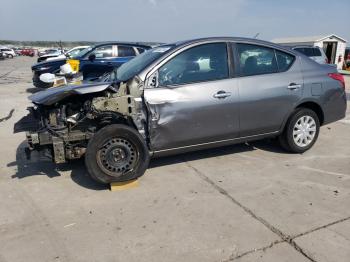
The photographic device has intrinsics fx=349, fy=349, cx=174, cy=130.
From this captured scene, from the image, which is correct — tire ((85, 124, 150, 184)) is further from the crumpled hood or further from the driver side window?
the driver side window

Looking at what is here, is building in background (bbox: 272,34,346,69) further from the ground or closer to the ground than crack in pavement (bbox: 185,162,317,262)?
further from the ground

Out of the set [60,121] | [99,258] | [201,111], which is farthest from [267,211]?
[60,121]

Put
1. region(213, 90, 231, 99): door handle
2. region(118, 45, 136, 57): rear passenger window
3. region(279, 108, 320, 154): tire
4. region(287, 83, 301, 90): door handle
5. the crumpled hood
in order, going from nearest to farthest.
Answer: the crumpled hood
region(213, 90, 231, 99): door handle
region(287, 83, 301, 90): door handle
region(279, 108, 320, 154): tire
region(118, 45, 136, 57): rear passenger window

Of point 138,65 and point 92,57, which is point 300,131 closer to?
point 138,65

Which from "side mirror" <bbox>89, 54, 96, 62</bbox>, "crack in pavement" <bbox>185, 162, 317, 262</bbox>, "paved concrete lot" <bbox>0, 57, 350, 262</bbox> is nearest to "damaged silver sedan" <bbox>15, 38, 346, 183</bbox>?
"paved concrete lot" <bbox>0, 57, 350, 262</bbox>

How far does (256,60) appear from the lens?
15.6 ft

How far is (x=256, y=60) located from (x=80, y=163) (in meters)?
2.83

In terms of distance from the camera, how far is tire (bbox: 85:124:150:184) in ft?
12.8

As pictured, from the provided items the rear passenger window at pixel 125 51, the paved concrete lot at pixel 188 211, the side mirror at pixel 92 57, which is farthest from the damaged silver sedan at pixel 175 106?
the rear passenger window at pixel 125 51

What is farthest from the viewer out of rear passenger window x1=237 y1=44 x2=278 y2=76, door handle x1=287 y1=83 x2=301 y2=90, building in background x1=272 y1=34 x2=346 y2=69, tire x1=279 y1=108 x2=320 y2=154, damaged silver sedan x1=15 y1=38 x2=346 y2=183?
building in background x1=272 y1=34 x2=346 y2=69

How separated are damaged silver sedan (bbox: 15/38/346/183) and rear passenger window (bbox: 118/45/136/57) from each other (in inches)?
272

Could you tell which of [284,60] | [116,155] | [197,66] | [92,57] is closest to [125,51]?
[92,57]

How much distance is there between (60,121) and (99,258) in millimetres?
1816

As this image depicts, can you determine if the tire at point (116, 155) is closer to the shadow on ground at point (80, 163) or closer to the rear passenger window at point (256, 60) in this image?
the shadow on ground at point (80, 163)
